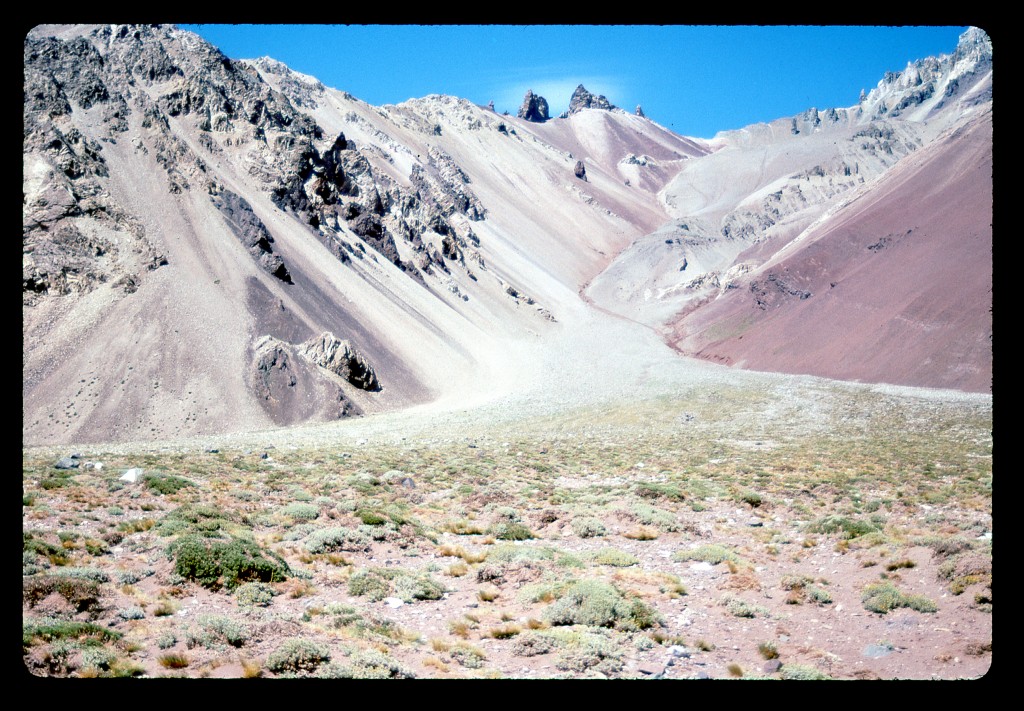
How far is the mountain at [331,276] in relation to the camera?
34.7m

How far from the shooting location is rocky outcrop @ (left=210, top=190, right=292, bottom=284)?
150ft

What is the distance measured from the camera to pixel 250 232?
4669 centimetres

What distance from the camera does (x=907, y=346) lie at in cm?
4172

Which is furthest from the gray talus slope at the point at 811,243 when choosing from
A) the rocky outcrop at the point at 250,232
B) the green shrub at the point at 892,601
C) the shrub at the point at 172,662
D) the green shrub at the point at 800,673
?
the rocky outcrop at the point at 250,232

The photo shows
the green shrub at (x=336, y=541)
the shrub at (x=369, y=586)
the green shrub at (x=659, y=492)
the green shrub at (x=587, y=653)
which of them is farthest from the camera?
the green shrub at (x=659, y=492)

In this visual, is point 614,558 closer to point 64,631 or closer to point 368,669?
point 368,669

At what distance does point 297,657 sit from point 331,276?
49.2 meters

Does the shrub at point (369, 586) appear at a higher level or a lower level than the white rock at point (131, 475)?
lower

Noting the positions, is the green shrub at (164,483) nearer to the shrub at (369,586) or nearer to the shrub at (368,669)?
the shrub at (369,586)

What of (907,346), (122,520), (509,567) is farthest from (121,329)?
(907,346)

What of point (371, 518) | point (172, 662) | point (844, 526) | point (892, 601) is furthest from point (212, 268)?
point (892, 601)

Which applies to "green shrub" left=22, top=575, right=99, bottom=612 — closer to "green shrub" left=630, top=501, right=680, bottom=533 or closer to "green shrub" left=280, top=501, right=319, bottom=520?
"green shrub" left=280, top=501, right=319, bottom=520

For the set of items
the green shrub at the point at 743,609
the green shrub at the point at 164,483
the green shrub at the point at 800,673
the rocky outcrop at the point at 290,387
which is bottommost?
the green shrub at the point at 800,673

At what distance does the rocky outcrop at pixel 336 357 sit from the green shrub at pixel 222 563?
31.5 metres
